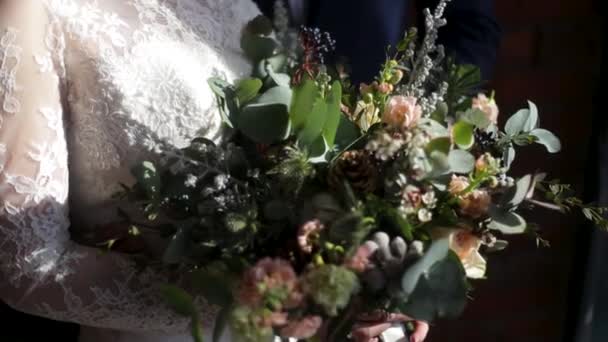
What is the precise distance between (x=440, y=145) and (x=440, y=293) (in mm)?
120

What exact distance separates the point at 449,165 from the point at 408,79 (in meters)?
0.18

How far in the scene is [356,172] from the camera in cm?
67

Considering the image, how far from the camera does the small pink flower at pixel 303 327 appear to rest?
602 mm

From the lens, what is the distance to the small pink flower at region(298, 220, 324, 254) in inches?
25.4

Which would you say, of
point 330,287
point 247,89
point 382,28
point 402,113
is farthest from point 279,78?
point 382,28

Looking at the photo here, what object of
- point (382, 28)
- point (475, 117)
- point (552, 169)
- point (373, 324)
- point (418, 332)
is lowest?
point (552, 169)

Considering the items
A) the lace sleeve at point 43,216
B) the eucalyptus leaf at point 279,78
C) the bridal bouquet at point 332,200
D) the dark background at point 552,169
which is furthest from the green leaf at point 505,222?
the dark background at point 552,169

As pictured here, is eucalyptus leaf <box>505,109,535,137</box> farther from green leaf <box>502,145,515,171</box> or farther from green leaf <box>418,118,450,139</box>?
green leaf <box>418,118,450,139</box>

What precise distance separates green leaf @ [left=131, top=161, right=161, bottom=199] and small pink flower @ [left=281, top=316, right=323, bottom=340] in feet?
0.65

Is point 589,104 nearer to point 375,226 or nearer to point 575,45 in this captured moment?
point 575,45

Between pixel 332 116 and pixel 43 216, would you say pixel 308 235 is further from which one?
pixel 43 216

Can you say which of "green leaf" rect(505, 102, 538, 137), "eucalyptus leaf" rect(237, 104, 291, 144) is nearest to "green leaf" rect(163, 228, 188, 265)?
"eucalyptus leaf" rect(237, 104, 291, 144)

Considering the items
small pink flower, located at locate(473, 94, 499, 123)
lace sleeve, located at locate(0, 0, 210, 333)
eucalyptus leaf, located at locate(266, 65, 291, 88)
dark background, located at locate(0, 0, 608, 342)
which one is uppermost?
eucalyptus leaf, located at locate(266, 65, 291, 88)

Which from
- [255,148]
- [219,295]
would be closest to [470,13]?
[255,148]
